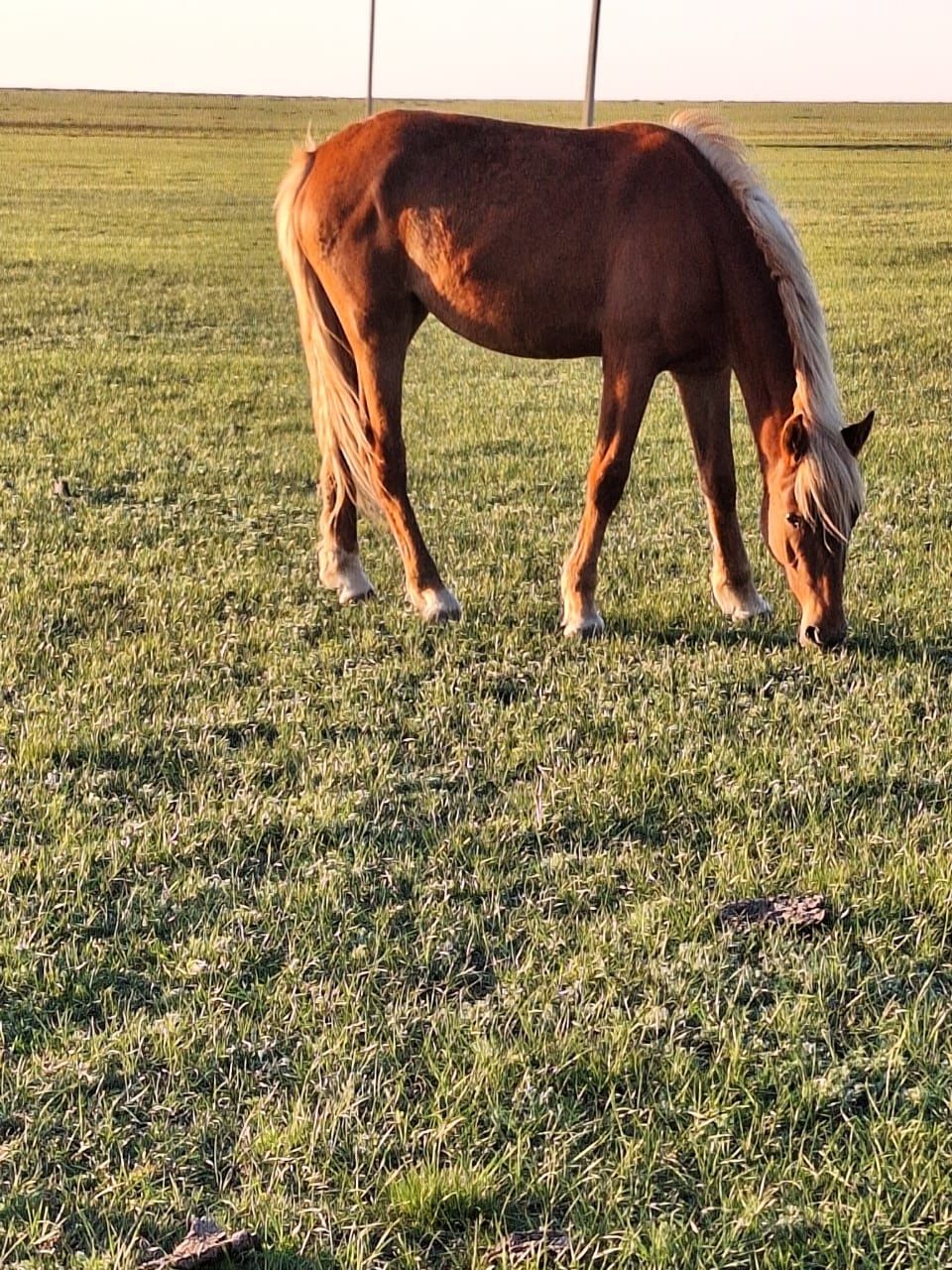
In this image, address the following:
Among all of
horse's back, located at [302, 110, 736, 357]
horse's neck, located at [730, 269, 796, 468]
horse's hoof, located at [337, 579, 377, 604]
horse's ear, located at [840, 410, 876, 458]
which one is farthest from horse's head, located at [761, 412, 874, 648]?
horse's hoof, located at [337, 579, 377, 604]

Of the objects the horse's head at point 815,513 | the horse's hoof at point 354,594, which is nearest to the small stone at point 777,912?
the horse's head at point 815,513

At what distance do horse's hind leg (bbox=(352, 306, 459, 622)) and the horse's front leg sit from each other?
585 mm

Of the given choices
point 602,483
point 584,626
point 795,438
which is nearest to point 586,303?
point 602,483

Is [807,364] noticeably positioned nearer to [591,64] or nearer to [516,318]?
[516,318]

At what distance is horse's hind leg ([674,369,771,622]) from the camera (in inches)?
214

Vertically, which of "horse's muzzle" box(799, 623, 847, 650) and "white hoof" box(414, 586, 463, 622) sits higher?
"horse's muzzle" box(799, 623, 847, 650)

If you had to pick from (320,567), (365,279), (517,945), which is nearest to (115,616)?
(320,567)

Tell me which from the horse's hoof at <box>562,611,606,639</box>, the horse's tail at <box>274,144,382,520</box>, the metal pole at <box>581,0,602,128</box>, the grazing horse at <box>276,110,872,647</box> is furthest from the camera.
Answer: the metal pole at <box>581,0,602,128</box>

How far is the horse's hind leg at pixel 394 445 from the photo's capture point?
551 centimetres

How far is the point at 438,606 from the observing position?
550cm

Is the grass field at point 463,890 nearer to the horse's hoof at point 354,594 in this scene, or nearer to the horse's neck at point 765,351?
the horse's hoof at point 354,594

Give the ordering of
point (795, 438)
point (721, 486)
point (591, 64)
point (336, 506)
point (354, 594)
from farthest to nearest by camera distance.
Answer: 1. point (591, 64)
2. point (336, 506)
3. point (354, 594)
4. point (721, 486)
5. point (795, 438)

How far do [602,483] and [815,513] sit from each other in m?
1.03

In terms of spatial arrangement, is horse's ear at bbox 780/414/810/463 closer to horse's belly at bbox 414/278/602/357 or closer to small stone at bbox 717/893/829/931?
horse's belly at bbox 414/278/602/357
